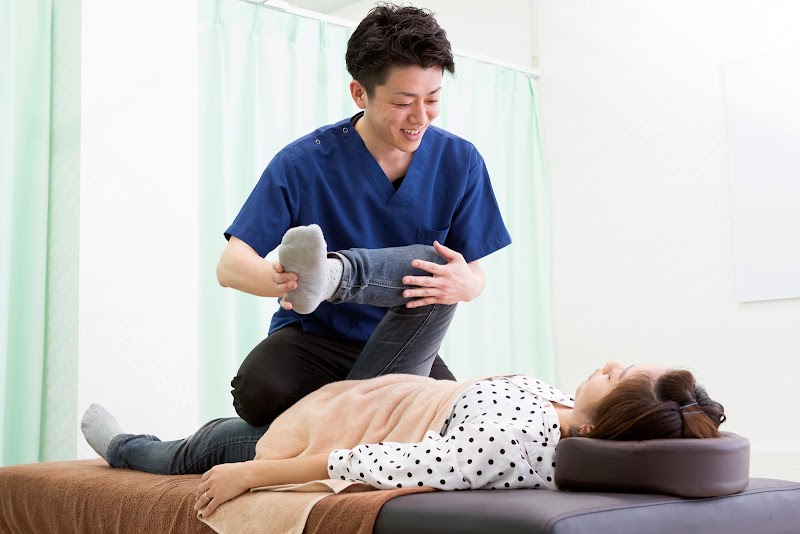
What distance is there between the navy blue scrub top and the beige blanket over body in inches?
10.8

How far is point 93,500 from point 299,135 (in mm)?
1737

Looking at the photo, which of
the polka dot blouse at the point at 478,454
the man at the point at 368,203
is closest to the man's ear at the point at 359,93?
the man at the point at 368,203

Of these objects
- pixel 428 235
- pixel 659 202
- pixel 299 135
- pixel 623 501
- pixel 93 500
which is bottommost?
pixel 93 500

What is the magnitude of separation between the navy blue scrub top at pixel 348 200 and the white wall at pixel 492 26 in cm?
229

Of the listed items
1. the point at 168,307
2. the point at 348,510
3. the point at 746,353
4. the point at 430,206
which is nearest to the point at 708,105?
the point at 746,353

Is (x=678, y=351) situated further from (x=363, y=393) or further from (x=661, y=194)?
(x=363, y=393)

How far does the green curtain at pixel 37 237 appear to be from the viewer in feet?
7.93

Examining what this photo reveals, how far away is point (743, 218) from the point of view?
316 centimetres

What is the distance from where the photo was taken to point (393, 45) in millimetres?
1758

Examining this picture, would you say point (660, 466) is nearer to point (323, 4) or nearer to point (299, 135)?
point (299, 135)

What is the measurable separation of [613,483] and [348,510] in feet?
1.16

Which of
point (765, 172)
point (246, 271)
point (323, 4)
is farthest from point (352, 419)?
point (323, 4)

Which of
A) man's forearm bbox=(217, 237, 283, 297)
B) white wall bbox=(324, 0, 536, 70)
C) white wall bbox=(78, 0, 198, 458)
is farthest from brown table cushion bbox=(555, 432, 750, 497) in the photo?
white wall bbox=(324, 0, 536, 70)

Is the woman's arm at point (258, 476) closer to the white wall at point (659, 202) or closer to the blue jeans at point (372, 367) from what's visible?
the blue jeans at point (372, 367)
